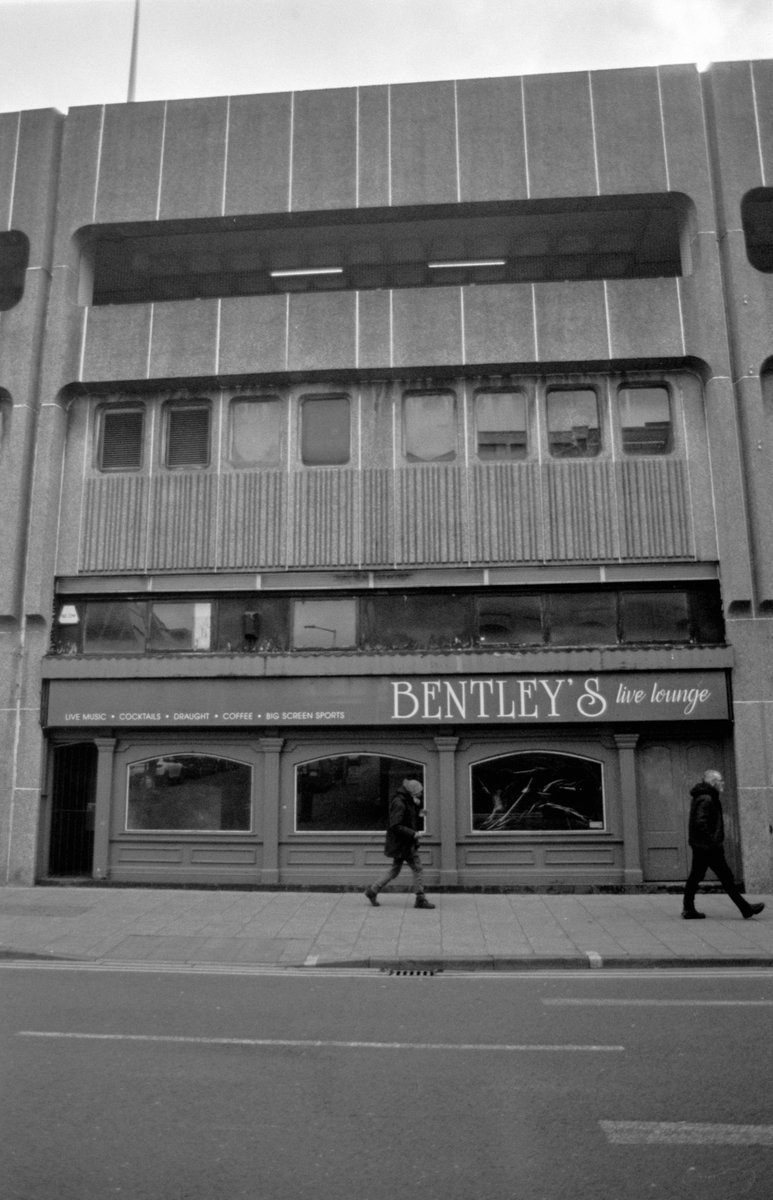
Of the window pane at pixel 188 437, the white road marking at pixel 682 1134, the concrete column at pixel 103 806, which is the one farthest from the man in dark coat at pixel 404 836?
the white road marking at pixel 682 1134

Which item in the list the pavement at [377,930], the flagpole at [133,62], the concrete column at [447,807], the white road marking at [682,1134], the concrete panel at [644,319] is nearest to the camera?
the white road marking at [682,1134]

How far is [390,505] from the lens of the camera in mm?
15172

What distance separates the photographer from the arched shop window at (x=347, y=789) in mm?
14516

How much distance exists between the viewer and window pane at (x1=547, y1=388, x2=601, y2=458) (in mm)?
15281

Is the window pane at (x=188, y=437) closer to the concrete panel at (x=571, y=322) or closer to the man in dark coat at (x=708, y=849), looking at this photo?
the concrete panel at (x=571, y=322)

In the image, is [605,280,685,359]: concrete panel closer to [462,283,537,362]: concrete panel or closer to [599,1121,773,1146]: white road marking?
[462,283,537,362]: concrete panel

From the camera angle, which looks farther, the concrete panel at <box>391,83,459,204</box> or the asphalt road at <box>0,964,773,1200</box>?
the concrete panel at <box>391,83,459,204</box>

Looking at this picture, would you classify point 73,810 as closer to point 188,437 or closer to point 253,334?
point 188,437

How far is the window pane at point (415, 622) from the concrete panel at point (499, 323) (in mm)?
3900

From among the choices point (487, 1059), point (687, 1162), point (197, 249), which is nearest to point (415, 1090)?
point (487, 1059)

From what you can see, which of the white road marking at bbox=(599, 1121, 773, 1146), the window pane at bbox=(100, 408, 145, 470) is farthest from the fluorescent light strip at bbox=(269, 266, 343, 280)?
the white road marking at bbox=(599, 1121, 773, 1146)

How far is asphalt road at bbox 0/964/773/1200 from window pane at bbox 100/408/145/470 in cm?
935

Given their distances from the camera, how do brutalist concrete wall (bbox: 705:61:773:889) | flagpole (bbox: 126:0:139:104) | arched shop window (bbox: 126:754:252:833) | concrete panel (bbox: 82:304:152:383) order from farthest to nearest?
flagpole (bbox: 126:0:139:104) < concrete panel (bbox: 82:304:152:383) < arched shop window (bbox: 126:754:252:833) < brutalist concrete wall (bbox: 705:61:773:889)

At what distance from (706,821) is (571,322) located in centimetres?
800
